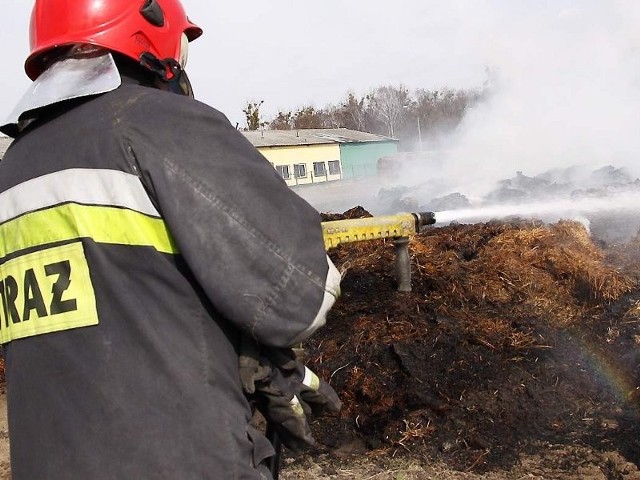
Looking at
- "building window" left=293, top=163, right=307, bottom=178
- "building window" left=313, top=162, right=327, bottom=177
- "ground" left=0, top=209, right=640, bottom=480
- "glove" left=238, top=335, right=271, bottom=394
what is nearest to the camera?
"glove" left=238, top=335, right=271, bottom=394

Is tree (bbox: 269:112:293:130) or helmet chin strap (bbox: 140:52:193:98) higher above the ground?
tree (bbox: 269:112:293:130)

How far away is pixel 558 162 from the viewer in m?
22.2

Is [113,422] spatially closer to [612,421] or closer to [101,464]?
[101,464]

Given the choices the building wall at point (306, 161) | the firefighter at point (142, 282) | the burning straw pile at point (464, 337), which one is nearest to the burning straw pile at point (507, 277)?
the burning straw pile at point (464, 337)

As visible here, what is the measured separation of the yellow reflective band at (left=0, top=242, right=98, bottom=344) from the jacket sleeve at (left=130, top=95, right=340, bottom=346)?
238 mm

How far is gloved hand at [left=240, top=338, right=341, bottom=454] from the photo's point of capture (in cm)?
150

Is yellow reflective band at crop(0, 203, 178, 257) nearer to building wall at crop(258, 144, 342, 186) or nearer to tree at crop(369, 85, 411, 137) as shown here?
building wall at crop(258, 144, 342, 186)

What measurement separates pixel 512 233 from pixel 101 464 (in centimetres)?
612

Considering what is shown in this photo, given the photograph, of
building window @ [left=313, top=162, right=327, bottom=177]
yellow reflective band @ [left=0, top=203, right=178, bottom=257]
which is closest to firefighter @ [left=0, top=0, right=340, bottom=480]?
yellow reflective band @ [left=0, top=203, right=178, bottom=257]

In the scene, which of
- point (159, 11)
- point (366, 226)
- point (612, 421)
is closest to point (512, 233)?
point (366, 226)

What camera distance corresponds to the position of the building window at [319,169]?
127 feet

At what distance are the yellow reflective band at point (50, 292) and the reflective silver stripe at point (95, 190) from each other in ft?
0.37

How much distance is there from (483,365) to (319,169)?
35147mm

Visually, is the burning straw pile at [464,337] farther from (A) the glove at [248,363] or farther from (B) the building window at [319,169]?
(B) the building window at [319,169]
